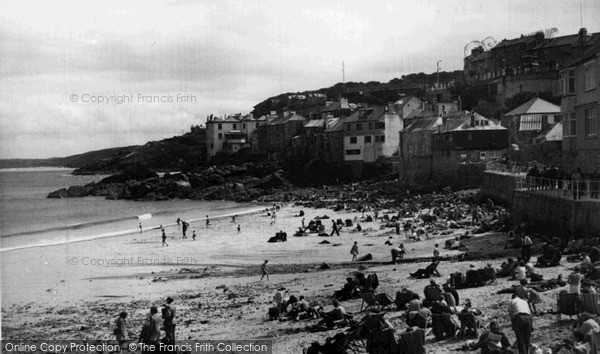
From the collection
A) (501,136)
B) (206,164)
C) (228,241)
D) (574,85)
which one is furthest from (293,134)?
(574,85)

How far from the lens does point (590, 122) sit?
25.3m

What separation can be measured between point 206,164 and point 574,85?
281 ft

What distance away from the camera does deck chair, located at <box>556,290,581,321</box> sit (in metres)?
11.8

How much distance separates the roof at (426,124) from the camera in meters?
60.2

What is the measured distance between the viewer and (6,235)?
4588 centimetres

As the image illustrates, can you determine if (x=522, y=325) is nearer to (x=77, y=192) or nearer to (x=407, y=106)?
(x=407, y=106)

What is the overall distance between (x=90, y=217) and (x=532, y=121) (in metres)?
44.6

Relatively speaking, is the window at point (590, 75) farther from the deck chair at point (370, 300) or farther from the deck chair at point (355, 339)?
the deck chair at point (355, 339)

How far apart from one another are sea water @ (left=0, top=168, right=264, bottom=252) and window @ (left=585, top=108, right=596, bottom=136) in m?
32.2

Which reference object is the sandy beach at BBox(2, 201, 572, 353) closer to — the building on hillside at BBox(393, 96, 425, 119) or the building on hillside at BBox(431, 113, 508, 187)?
the building on hillside at BBox(431, 113, 508, 187)

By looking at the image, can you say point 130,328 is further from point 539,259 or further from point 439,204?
point 439,204

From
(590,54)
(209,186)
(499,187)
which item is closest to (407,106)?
(209,186)

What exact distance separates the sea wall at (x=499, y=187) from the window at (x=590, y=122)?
9291mm

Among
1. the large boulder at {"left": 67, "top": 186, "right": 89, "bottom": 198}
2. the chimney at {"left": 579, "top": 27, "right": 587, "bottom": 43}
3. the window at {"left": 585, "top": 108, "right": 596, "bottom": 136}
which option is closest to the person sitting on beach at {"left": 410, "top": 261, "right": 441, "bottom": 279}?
the window at {"left": 585, "top": 108, "right": 596, "bottom": 136}
